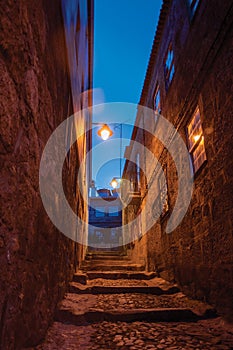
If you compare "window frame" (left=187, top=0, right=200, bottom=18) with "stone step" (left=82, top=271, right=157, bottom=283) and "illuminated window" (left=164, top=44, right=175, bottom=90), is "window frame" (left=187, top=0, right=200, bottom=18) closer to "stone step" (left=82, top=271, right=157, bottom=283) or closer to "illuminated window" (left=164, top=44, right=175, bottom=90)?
A: "illuminated window" (left=164, top=44, right=175, bottom=90)

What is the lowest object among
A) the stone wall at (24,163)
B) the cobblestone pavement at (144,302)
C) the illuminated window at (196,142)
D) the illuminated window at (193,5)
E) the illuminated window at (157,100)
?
the cobblestone pavement at (144,302)

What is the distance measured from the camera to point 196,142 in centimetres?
429

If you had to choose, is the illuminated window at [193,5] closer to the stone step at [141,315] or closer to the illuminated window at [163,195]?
the illuminated window at [163,195]

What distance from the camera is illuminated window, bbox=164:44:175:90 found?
619cm

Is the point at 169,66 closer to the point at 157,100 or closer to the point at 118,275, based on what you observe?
the point at 157,100

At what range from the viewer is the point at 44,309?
2.21 metres

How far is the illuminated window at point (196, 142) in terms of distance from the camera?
4.10 meters

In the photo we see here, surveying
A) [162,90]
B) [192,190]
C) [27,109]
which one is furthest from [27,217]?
[162,90]

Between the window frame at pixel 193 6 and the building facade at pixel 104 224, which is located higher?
the window frame at pixel 193 6

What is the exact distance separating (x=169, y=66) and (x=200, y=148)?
11.1 ft

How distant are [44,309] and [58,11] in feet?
10.1

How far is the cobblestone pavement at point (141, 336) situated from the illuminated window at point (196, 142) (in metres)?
2.40

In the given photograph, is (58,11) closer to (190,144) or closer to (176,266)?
(190,144)

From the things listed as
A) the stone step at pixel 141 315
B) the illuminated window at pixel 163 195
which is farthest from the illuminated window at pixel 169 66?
the stone step at pixel 141 315
